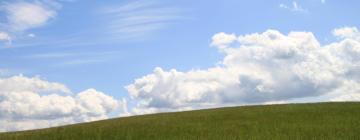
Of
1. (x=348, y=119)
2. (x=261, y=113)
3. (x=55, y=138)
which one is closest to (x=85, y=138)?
(x=55, y=138)

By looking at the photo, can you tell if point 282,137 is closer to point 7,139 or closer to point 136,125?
point 136,125

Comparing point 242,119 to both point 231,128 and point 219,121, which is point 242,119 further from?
point 231,128

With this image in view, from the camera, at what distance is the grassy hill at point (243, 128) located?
3008 cm

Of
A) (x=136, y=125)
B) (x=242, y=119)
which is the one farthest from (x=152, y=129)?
(x=242, y=119)

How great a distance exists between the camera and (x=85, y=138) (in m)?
32.2

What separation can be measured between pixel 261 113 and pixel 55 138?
1857 centimetres

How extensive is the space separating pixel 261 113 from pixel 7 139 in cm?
2162

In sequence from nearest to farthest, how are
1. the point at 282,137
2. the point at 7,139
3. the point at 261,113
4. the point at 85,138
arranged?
the point at 282,137 < the point at 85,138 < the point at 7,139 < the point at 261,113

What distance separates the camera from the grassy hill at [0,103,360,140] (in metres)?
30.1

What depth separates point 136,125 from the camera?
38.2 metres

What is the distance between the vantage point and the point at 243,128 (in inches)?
1330

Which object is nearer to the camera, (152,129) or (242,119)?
(152,129)

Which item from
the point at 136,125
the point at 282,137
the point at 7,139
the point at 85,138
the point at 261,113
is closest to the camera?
the point at 282,137

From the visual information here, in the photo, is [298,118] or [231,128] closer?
[231,128]
